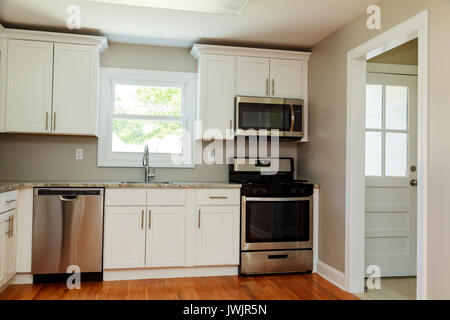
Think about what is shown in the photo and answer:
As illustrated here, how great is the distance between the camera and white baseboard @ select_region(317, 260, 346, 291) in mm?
3105

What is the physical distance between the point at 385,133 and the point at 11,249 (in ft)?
11.5

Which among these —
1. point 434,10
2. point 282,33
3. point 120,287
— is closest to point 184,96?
point 282,33

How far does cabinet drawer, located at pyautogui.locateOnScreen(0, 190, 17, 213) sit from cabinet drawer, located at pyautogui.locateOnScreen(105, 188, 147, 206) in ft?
2.33

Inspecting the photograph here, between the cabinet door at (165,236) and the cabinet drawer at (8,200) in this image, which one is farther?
the cabinet door at (165,236)

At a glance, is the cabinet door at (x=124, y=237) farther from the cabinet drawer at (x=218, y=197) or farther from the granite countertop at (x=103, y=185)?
the cabinet drawer at (x=218, y=197)

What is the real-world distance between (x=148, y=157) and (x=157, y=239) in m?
0.89

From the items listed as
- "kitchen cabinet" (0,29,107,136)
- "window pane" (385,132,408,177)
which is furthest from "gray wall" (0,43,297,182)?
"window pane" (385,132,408,177)

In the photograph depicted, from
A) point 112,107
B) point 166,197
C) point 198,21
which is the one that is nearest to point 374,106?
point 198,21

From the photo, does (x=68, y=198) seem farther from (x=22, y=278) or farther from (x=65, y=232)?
(x=22, y=278)

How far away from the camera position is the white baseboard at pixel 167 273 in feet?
10.5

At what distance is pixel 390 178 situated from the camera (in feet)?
11.5

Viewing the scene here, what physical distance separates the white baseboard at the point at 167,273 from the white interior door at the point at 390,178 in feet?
4.60

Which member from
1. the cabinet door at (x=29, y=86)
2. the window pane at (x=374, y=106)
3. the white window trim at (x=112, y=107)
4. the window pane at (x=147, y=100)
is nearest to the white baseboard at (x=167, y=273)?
the white window trim at (x=112, y=107)
